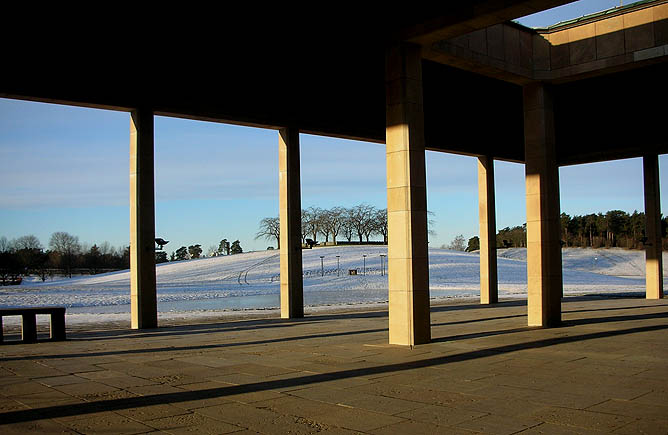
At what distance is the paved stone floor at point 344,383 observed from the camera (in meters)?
7.17

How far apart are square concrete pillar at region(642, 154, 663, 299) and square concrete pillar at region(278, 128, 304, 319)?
A: 18.4 meters

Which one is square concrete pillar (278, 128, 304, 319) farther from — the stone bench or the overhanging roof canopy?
the stone bench

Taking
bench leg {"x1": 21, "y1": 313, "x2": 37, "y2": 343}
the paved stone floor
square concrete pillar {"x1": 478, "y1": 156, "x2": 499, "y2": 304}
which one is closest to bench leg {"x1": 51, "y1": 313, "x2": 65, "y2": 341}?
the paved stone floor

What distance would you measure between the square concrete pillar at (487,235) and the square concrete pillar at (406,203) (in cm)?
1683

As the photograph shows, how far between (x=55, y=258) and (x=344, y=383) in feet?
457

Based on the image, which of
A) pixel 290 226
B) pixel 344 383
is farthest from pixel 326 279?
pixel 344 383

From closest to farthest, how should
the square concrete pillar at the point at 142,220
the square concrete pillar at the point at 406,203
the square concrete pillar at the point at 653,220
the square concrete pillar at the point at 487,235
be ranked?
the square concrete pillar at the point at 406,203 → the square concrete pillar at the point at 142,220 → the square concrete pillar at the point at 487,235 → the square concrete pillar at the point at 653,220

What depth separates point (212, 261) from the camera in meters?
89.4

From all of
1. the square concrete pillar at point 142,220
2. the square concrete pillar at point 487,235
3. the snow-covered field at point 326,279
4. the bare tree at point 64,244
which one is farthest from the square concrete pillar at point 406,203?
the bare tree at point 64,244

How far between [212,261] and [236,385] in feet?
267

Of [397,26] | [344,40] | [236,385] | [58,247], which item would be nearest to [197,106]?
[344,40]

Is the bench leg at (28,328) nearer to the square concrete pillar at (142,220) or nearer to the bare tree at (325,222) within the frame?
the square concrete pillar at (142,220)

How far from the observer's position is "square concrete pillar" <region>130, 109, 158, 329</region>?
65.8ft

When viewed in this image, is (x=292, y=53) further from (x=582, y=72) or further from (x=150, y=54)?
(x=582, y=72)
